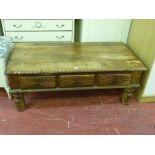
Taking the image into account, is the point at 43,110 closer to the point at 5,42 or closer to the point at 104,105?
the point at 104,105

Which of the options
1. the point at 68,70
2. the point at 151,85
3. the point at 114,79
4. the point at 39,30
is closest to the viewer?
the point at 68,70

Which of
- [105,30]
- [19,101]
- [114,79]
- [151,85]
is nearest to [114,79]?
[114,79]

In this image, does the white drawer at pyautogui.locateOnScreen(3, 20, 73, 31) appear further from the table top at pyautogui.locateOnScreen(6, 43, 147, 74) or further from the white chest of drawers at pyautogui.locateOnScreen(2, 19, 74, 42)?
the table top at pyautogui.locateOnScreen(6, 43, 147, 74)

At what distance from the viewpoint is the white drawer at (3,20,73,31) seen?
1.59m

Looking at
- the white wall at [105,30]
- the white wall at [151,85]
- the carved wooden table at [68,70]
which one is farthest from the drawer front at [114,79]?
the white wall at [105,30]

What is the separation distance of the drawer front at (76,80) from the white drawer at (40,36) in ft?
1.64

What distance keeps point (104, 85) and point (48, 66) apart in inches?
17.9

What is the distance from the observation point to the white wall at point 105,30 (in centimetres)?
169

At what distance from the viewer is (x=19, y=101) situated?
147 cm

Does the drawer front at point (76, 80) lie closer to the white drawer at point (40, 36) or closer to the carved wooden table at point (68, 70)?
the carved wooden table at point (68, 70)

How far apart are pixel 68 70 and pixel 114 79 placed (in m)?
0.37

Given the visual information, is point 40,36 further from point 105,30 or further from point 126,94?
point 126,94
